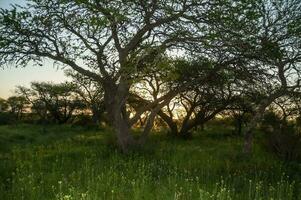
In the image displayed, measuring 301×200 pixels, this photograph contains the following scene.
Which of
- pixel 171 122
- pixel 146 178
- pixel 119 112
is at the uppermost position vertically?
pixel 171 122

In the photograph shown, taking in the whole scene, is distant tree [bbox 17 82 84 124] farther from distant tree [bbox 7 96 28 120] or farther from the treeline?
the treeline

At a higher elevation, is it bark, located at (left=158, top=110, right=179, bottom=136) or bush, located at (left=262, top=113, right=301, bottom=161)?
bark, located at (left=158, top=110, right=179, bottom=136)

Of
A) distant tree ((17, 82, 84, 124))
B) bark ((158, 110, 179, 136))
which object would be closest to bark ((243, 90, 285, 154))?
bark ((158, 110, 179, 136))

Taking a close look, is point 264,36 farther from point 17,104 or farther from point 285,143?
point 17,104

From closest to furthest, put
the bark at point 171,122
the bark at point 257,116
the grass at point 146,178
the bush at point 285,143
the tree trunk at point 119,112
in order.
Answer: the grass at point 146,178 < the bark at point 257,116 < the tree trunk at point 119,112 < the bush at point 285,143 < the bark at point 171,122

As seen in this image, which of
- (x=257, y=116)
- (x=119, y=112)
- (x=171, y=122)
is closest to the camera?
(x=257, y=116)

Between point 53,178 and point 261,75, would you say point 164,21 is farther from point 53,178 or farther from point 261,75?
point 53,178

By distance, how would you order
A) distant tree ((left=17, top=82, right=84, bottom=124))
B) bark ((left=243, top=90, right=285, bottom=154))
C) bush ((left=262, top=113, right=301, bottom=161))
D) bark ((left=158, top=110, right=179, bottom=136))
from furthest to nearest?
distant tree ((left=17, top=82, right=84, bottom=124))
bark ((left=158, top=110, right=179, bottom=136))
bush ((left=262, top=113, right=301, bottom=161))
bark ((left=243, top=90, right=285, bottom=154))

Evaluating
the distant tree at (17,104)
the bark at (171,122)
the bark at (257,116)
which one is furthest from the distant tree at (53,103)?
the bark at (257,116)

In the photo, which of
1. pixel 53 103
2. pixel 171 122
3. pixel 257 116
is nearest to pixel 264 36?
pixel 257 116

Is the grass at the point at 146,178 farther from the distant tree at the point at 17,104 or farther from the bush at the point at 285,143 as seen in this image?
the distant tree at the point at 17,104

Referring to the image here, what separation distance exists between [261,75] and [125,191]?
37.7 feet

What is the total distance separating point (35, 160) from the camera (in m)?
17.8

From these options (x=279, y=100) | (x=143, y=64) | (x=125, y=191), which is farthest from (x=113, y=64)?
(x=279, y=100)
